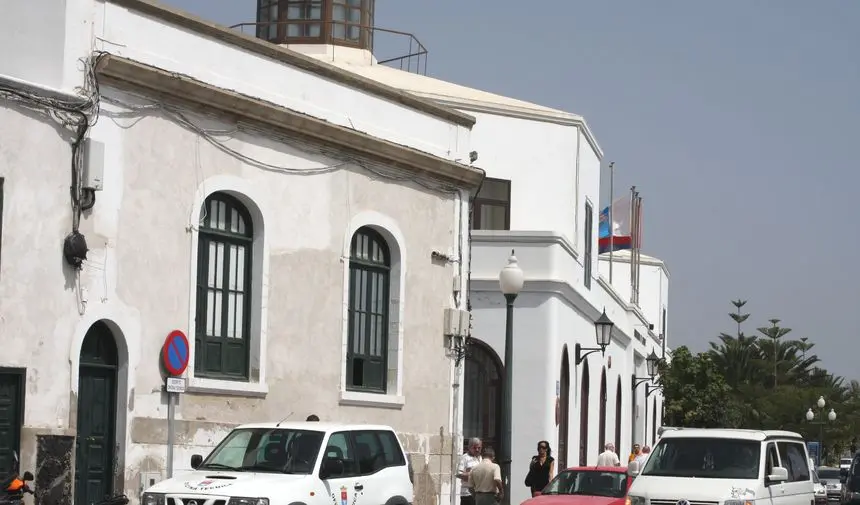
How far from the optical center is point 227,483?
1470 cm

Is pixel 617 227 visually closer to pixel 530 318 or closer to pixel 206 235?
pixel 530 318

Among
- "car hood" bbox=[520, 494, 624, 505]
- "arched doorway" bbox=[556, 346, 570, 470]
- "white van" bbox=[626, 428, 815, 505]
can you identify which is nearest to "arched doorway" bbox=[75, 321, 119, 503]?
"car hood" bbox=[520, 494, 624, 505]

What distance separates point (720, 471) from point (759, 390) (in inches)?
2950

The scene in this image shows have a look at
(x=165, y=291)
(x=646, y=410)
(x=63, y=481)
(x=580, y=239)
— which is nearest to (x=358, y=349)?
(x=165, y=291)

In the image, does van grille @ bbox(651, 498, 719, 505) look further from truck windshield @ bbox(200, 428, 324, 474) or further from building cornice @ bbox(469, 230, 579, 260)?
building cornice @ bbox(469, 230, 579, 260)

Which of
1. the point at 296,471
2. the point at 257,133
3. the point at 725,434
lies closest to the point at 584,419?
the point at 725,434

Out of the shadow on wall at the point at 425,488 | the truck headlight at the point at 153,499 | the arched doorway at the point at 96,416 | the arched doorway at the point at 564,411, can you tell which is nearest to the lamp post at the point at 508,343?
the shadow on wall at the point at 425,488

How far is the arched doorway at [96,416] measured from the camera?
18.0 meters

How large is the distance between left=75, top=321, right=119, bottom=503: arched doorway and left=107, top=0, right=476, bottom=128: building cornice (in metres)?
4.19

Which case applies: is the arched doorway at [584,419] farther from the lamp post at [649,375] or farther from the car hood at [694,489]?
the car hood at [694,489]

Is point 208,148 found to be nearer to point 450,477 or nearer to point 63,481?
point 63,481

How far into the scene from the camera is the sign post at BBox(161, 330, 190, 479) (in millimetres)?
18781

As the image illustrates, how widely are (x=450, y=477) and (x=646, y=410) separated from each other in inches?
1312

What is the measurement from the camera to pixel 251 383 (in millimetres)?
20703
